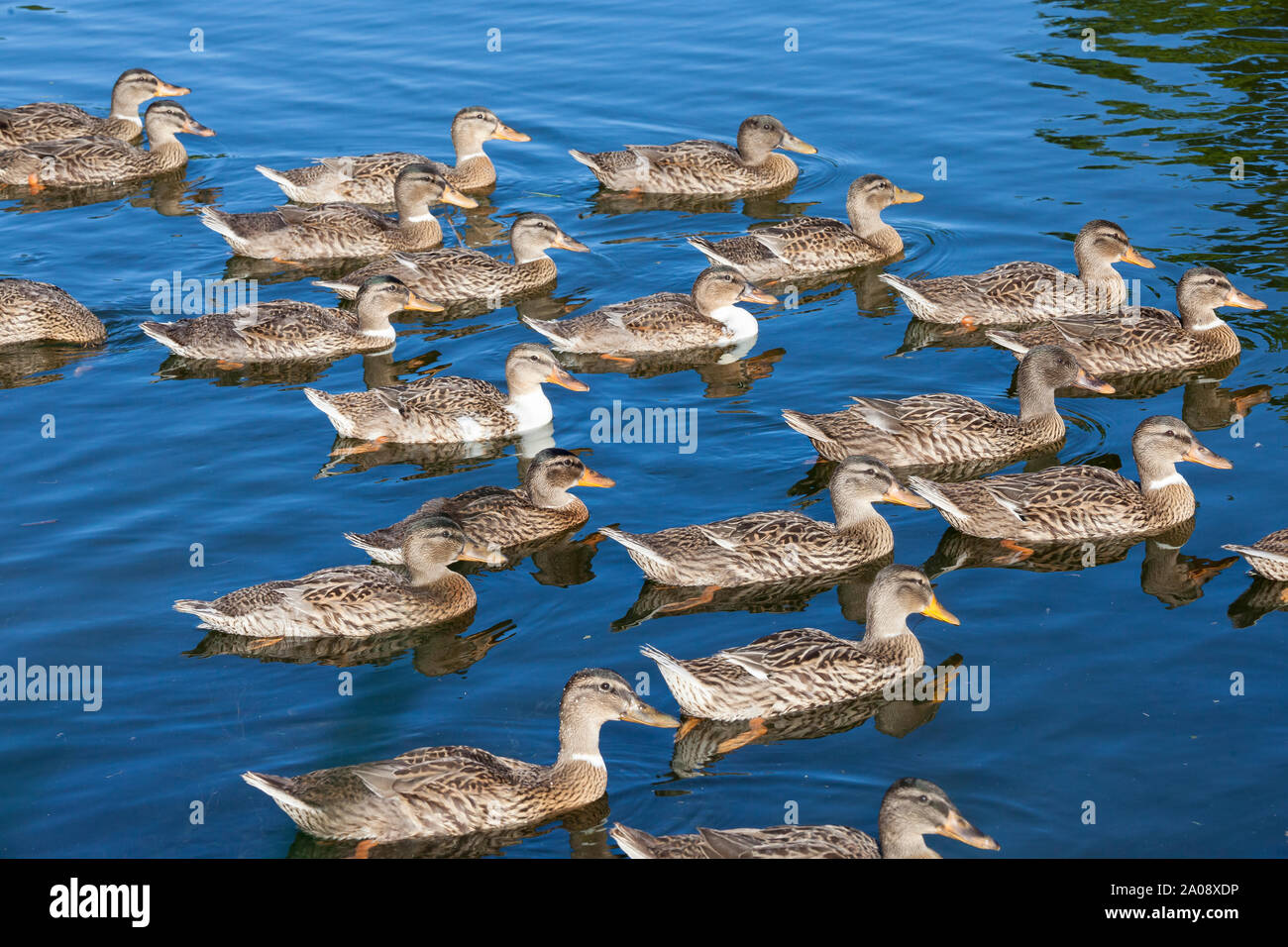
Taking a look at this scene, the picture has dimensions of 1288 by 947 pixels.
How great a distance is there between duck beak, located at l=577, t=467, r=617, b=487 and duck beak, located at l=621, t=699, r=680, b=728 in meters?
3.27

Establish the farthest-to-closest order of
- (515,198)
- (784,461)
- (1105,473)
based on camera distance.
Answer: (515,198)
(784,461)
(1105,473)

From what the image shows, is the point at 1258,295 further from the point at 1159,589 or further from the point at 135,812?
the point at 135,812

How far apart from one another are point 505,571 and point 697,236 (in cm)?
705

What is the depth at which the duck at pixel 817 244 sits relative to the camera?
1797 centimetres

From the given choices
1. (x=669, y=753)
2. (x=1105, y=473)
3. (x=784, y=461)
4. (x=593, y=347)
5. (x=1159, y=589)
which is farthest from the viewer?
(x=593, y=347)

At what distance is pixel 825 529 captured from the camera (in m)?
12.4

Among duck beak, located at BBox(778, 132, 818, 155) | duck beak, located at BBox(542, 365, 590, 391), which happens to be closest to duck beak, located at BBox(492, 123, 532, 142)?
duck beak, located at BBox(778, 132, 818, 155)

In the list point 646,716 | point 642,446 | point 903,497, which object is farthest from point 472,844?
point 642,446

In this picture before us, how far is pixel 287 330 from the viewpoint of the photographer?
1627 centimetres

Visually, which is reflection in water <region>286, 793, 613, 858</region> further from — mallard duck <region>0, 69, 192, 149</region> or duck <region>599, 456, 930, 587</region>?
mallard duck <region>0, 69, 192, 149</region>

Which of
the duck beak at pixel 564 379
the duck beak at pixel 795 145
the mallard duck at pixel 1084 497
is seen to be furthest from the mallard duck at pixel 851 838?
the duck beak at pixel 795 145

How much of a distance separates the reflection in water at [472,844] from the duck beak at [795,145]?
12.6 metres

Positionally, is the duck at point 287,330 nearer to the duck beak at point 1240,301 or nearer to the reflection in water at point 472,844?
the reflection in water at point 472,844
